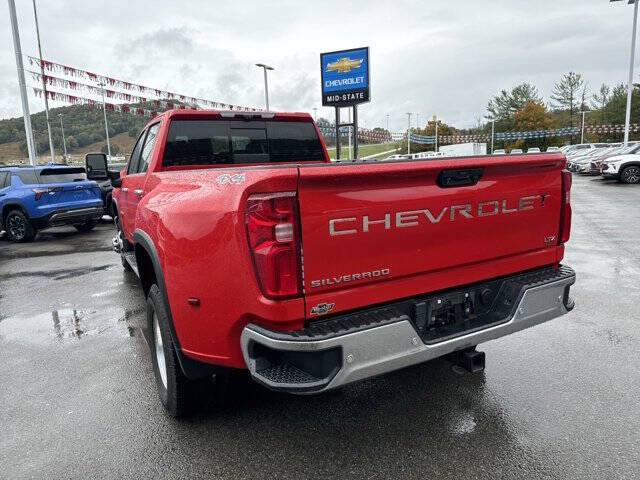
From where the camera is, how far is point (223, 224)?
2246 mm

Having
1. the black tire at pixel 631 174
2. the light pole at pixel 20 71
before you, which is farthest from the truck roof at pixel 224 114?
the black tire at pixel 631 174

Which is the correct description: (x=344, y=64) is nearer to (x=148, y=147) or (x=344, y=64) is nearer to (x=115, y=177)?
(x=115, y=177)

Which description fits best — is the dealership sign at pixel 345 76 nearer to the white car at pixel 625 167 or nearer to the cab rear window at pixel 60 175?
the white car at pixel 625 167

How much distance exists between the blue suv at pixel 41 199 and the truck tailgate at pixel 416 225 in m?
10.4

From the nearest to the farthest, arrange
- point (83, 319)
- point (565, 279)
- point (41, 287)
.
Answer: point (565, 279)
point (83, 319)
point (41, 287)

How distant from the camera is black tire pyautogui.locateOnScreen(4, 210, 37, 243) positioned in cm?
1088

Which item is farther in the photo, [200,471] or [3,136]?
[3,136]

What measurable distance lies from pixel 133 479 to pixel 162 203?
1559 millimetres

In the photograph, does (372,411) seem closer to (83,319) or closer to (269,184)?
(269,184)

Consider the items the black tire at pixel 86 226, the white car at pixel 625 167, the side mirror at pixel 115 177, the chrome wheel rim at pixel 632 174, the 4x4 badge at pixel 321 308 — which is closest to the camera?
the 4x4 badge at pixel 321 308

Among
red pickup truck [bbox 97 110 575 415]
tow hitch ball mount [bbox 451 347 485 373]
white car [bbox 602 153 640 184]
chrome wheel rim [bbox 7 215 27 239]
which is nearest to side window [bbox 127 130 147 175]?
red pickup truck [bbox 97 110 575 415]

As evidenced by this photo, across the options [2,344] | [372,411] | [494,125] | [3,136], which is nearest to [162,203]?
[372,411]

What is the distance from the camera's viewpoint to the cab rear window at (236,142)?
4297 millimetres

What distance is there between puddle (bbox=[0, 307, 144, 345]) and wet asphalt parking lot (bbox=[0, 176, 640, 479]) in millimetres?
33
